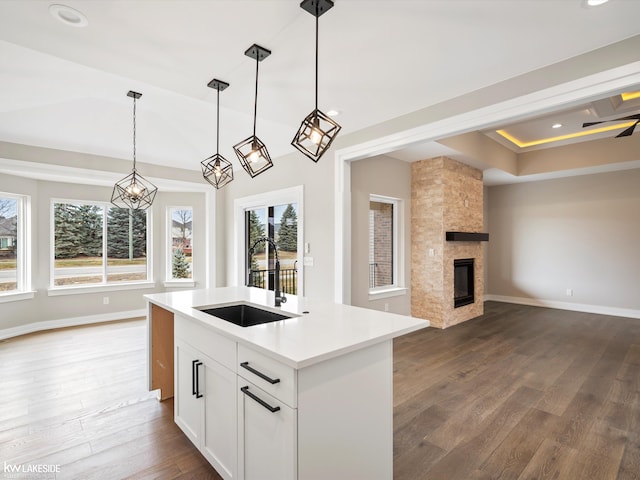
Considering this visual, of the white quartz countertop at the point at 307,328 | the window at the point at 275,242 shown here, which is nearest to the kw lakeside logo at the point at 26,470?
the white quartz countertop at the point at 307,328

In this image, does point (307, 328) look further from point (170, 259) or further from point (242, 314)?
point (170, 259)

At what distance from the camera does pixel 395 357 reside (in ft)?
12.8

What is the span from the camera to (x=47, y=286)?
539cm

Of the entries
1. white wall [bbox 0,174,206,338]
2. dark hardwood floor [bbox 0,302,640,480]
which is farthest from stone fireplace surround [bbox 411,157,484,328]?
white wall [bbox 0,174,206,338]

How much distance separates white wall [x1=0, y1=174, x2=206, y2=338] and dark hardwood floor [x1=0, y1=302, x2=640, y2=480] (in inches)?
22.7

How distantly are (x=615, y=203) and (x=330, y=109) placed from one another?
239 inches

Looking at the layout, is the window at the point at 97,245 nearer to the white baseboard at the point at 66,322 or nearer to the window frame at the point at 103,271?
the window frame at the point at 103,271

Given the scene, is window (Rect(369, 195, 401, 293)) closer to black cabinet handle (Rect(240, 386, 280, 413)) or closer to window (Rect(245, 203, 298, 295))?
window (Rect(245, 203, 298, 295))

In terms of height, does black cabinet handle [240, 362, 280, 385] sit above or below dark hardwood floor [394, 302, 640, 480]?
above

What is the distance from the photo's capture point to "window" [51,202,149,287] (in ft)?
18.4

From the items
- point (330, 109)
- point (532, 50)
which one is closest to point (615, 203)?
point (532, 50)

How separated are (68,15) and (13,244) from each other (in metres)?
4.63

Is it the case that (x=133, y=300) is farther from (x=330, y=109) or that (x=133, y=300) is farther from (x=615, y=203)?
(x=615, y=203)

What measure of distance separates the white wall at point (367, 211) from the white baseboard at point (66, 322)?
4340mm
